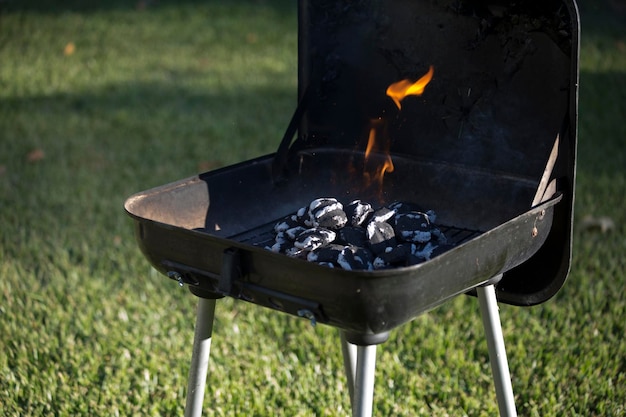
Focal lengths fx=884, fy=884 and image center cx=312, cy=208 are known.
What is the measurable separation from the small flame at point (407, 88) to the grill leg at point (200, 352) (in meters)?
0.79

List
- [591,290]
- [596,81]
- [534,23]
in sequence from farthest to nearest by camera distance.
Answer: [596,81] < [591,290] < [534,23]

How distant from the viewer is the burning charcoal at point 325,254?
1.93 m

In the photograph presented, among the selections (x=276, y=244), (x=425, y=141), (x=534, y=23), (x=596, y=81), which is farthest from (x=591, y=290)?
(x=596, y=81)

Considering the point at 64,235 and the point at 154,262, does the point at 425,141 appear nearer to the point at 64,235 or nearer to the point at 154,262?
the point at 154,262

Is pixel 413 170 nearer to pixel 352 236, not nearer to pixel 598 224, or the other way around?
pixel 352 236

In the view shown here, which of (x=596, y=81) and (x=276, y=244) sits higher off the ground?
(x=596, y=81)

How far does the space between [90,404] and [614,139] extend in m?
3.63

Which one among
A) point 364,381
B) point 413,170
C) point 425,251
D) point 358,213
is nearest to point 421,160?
point 413,170

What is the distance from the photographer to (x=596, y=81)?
6.27m

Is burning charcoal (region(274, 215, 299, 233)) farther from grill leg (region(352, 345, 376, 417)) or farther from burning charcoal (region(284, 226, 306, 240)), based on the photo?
grill leg (region(352, 345, 376, 417))

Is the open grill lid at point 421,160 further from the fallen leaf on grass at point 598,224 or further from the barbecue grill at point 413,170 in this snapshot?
the fallen leaf on grass at point 598,224

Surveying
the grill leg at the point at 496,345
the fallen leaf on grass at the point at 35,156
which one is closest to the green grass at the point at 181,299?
the fallen leaf on grass at the point at 35,156

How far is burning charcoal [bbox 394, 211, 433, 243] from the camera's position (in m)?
2.07

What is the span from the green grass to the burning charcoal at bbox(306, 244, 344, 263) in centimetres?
100
